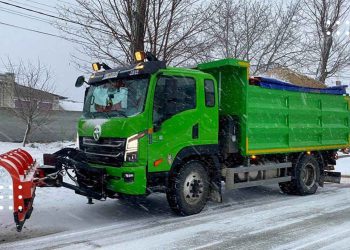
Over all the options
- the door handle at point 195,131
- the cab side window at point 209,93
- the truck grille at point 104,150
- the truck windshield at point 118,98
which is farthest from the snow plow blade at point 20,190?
the cab side window at point 209,93

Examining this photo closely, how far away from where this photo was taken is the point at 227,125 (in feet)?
28.0

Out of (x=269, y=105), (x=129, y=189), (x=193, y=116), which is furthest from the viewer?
(x=269, y=105)

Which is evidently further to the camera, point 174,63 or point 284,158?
point 174,63

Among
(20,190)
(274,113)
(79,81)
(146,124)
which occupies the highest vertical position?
(79,81)

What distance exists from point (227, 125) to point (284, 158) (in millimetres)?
2095

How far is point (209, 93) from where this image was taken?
25.9ft

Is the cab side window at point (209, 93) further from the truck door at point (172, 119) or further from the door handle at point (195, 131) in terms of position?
Answer: the door handle at point (195, 131)

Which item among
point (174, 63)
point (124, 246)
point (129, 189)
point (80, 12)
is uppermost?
point (80, 12)

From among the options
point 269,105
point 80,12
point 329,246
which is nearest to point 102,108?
point 269,105

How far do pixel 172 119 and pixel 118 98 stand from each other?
98 centimetres

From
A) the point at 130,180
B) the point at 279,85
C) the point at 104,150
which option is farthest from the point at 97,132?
the point at 279,85

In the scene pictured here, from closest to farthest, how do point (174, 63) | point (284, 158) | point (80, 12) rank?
point (284, 158)
point (80, 12)
point (174, 63)

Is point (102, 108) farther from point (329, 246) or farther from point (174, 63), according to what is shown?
point (174, 63)

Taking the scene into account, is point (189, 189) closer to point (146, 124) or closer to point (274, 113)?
point (146, 124)
